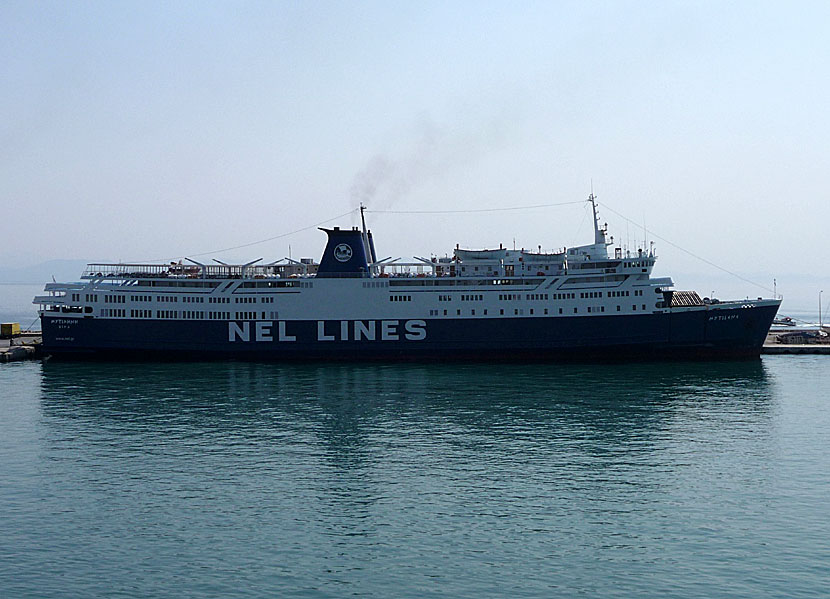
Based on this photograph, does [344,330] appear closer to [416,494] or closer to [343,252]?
[343,252]

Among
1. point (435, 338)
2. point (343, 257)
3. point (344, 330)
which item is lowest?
point (435, 338)

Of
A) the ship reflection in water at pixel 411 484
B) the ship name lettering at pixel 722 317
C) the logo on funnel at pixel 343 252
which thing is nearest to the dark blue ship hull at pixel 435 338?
the ship name lettering at pixel 722 317

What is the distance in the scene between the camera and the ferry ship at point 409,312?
192ft

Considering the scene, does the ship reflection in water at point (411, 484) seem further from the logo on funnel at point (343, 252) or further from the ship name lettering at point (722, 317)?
the logo on funnel at point (343, 252)

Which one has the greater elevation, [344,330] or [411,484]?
[344,330]

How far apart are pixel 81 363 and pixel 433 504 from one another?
45.8m

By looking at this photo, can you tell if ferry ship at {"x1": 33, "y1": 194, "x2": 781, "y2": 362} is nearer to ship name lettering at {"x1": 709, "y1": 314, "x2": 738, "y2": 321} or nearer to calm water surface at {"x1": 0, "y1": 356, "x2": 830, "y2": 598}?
ship name lettering at {"x1": 709, "y1": 314, "x2": 738, "y2": 321}

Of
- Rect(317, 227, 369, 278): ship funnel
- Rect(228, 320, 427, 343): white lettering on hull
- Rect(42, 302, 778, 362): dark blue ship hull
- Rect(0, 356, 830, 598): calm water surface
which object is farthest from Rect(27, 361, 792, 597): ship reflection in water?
Rect(317, 227, 369, 278): ship funnel

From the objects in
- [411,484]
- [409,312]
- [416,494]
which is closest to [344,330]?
[409,312]

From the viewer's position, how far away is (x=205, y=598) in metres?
17.0

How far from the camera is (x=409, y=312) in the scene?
60125 millimetres

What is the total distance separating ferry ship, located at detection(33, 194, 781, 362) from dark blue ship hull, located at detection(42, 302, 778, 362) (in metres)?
0.08

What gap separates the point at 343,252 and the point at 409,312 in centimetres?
715

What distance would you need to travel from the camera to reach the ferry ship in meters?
58.6
